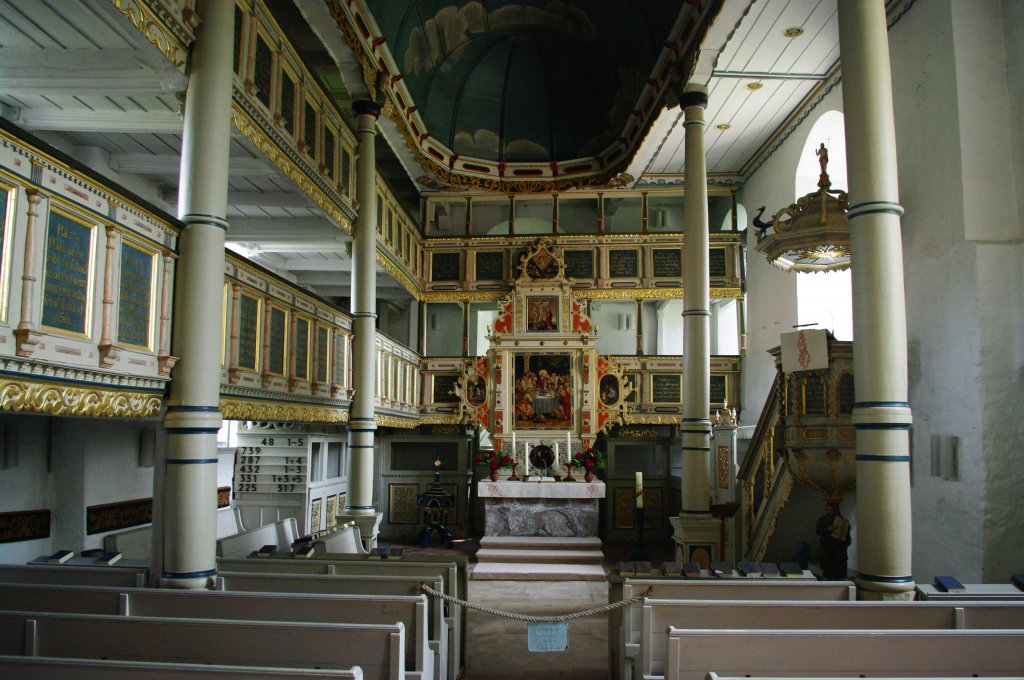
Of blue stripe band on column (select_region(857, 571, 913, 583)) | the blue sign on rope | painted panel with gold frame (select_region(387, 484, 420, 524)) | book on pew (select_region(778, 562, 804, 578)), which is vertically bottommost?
painted panel with gold frame (select_region(387, 484, 420, 524))

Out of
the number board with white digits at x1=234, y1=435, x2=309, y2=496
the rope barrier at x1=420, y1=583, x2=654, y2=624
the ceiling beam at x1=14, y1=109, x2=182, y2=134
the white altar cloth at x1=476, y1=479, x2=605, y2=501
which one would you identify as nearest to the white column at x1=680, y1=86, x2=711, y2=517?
the white altar cloth at x1=476, y1=479, x2=605, y2=501

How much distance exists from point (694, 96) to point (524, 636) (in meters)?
8.16

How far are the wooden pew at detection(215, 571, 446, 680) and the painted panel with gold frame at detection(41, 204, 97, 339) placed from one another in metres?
2.45

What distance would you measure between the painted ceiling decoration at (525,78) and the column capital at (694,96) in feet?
0.89

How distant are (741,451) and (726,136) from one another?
21.9 feet

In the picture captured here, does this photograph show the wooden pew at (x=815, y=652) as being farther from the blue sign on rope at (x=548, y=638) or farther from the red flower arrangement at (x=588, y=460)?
the red flower arrangement at (x=588, y=460)

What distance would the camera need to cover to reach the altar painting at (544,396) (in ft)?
52.9

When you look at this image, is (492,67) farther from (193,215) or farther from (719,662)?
(719,662)

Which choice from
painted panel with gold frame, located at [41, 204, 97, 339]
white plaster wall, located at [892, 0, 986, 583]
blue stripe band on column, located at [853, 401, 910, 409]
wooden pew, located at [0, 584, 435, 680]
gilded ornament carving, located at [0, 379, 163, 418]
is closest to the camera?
gilded ornament carving, located at [0, 379, 163, 418]

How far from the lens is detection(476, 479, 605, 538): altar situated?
14.3 metres

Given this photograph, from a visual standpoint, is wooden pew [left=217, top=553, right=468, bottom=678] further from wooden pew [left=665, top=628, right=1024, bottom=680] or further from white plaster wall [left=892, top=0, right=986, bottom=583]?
white plaster wall [left=892, top=0, right=986, bottom=583]

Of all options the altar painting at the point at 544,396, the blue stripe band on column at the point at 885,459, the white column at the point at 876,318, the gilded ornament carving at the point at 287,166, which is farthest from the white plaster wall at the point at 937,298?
the gilded ornament carving at the point at 287,166

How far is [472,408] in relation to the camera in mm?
16312

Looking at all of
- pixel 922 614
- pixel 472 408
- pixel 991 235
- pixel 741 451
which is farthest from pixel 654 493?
pixel 922 614
